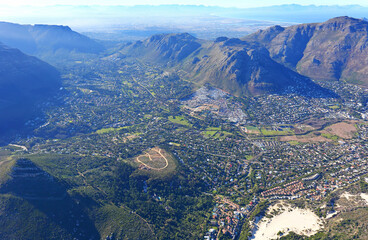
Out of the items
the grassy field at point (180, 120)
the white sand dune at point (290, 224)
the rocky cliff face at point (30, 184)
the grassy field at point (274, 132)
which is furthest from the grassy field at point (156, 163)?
the grassy field at point (274, 132)

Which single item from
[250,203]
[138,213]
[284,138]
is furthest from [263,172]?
[138,213]

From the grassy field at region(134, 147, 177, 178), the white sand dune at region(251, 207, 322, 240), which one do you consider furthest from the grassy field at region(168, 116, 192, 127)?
the white sand dune at region(251, 207, 322, 240)

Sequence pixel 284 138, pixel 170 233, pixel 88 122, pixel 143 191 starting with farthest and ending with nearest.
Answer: pixel 88 122 < pixel 284 138 < pixel 143 191 < pixel 170 233

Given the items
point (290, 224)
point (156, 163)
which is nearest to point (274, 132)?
point (290, 224)

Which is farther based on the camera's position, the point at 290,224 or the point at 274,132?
the point at 274,132

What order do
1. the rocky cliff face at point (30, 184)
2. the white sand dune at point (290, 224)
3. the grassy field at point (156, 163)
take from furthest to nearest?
the grassy field at point (156, 163), the rocky cliff face at point (30, 184), the white sand dune at point (290, 224)

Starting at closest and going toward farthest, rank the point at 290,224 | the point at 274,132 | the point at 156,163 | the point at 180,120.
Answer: the point at 290,224 → the point at 156,163 → the point at 274,132 → the point at 180,120

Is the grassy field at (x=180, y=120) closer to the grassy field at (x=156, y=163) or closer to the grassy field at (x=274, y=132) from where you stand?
the grassy field at (x=156, y=163)

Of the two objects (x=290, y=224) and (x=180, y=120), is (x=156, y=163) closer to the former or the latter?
(x=180, y=120)

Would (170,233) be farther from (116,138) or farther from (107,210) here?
(116,138)
